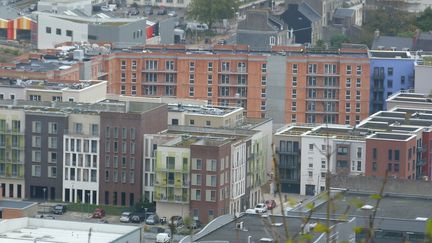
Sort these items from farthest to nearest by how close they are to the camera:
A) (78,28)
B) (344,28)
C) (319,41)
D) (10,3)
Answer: (10,3)
(344,28)
(319,41)
(78,28)

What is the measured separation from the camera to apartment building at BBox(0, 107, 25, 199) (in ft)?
95.4

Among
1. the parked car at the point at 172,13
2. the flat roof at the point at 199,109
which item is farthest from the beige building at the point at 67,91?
the parked car at the point at 172,13

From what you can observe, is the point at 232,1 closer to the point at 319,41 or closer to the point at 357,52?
the point at 319,41

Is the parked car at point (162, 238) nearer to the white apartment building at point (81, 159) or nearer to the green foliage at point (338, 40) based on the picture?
the white apartment building at point (81, 159)

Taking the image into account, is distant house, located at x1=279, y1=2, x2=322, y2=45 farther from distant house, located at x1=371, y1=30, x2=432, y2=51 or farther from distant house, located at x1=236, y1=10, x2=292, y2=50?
distant house, located at x1=371, y1=30, x2=432, y2=51

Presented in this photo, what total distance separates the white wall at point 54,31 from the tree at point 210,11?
650cm

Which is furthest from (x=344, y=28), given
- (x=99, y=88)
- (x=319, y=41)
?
(x=99, y=88)

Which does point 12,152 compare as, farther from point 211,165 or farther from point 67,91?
point 211,165

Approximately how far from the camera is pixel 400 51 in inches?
1465

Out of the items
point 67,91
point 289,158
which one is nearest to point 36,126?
point 67,91

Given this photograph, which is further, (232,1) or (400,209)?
(232,1)

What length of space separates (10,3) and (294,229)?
35.6 m

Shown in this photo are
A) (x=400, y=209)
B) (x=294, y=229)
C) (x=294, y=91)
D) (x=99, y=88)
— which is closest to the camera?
(x=294, y=229)

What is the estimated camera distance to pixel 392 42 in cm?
4041
